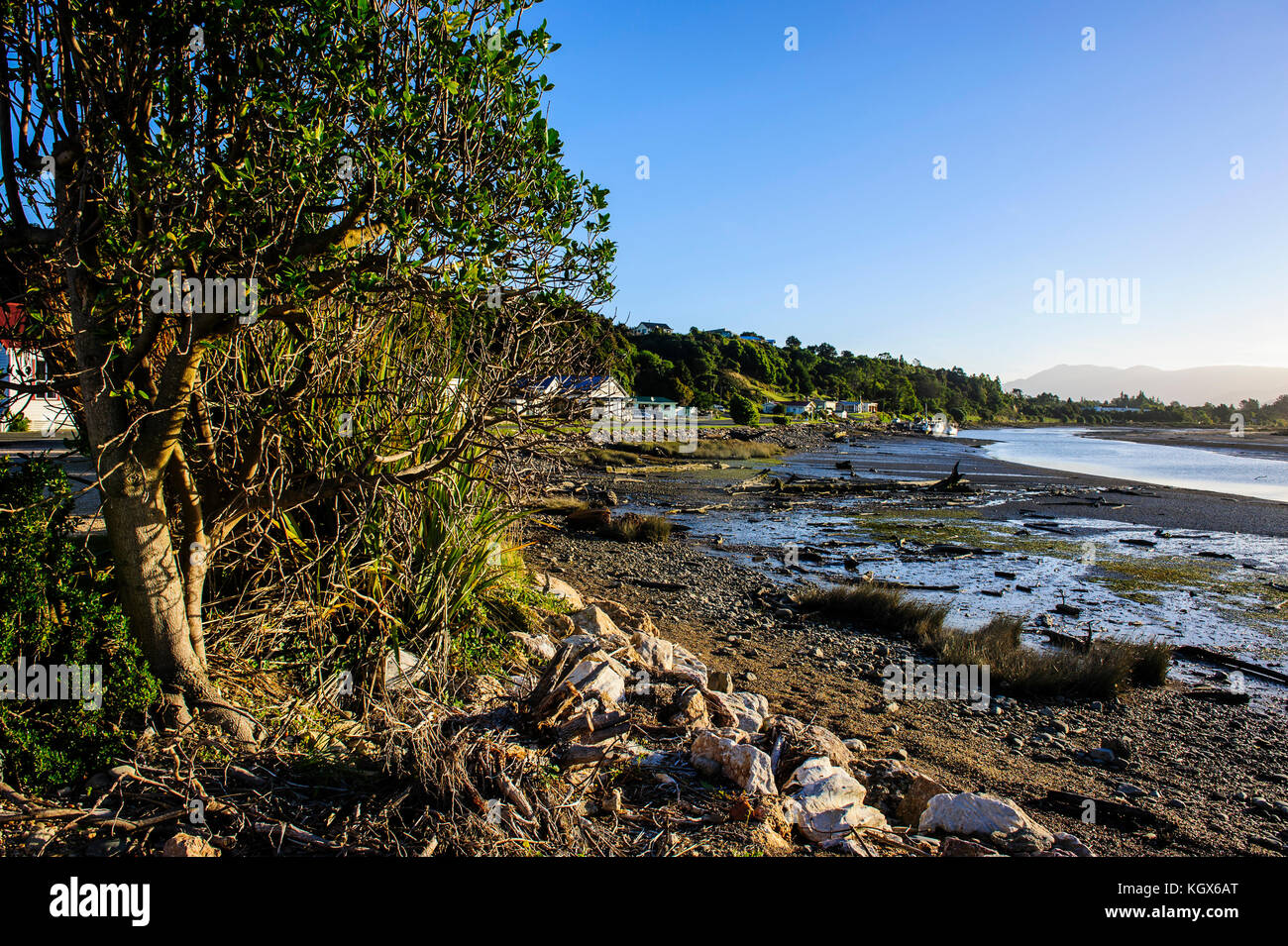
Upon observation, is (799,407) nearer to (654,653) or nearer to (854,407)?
(854,407)

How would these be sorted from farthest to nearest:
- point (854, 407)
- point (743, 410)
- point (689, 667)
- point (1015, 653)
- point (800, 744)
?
point (854, 407) < point (743, 410) < point (1015, 653) < point (689, 667) < point (800, 744)

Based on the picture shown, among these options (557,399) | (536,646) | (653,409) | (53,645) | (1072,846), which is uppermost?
(653,409)

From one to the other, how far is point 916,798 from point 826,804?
2.91ft

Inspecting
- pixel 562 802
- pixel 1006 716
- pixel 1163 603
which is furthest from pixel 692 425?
pixel 562 802

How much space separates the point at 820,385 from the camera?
15062 cm

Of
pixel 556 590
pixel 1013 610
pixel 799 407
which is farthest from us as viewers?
pixel 799 407

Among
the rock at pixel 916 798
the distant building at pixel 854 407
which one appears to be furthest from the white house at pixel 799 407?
the rock at pixel 916 798

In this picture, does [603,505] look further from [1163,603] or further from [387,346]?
[387,346]

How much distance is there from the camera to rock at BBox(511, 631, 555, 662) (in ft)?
20.4

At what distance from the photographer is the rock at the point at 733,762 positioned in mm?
4086

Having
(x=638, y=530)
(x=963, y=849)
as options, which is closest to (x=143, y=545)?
(x=963, y=849)

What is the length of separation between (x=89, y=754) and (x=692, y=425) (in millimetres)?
55945

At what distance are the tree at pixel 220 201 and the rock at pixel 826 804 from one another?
300 centimetres

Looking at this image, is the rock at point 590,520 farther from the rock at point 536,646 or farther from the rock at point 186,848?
the rock at point 186,848
